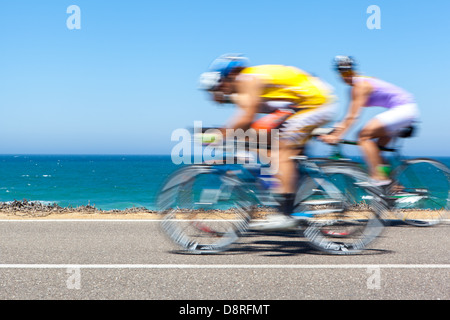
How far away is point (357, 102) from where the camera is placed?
5773 mm

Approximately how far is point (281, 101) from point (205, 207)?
1248 millimetres

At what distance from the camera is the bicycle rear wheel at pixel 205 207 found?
14.8ft

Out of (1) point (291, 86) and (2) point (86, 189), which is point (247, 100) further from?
(2) point (86, 189)

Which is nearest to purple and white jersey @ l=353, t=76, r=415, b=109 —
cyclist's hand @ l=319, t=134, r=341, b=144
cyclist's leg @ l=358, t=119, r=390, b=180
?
cyclist's leg @ l=358, t=119, r=390, b=180

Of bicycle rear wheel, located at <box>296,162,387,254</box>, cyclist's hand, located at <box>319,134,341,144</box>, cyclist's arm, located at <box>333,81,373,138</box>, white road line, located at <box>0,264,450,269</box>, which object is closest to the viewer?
white road line, located at <box>0,264,450,269</box>

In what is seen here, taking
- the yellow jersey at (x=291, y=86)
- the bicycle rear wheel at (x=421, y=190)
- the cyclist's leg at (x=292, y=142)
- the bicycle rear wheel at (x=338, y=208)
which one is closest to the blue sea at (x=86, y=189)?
the cyclist's leg at (x=292, y=142)

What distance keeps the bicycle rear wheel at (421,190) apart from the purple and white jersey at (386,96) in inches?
32.1

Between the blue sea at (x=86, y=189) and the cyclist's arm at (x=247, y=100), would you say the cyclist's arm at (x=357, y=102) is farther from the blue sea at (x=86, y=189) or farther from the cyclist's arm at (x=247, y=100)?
the blue sea at (x=86, y=189)

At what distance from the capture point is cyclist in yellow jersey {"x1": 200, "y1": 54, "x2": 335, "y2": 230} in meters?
4.35

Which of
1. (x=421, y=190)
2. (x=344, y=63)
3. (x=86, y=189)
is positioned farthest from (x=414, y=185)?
(x=86, y=189)

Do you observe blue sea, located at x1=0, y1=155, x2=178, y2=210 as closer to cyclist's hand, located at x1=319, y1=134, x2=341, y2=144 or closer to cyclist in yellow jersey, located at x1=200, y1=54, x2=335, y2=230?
cyclist in yellow jersey, located at x1=200, y1=54, x2=335, y2=230
